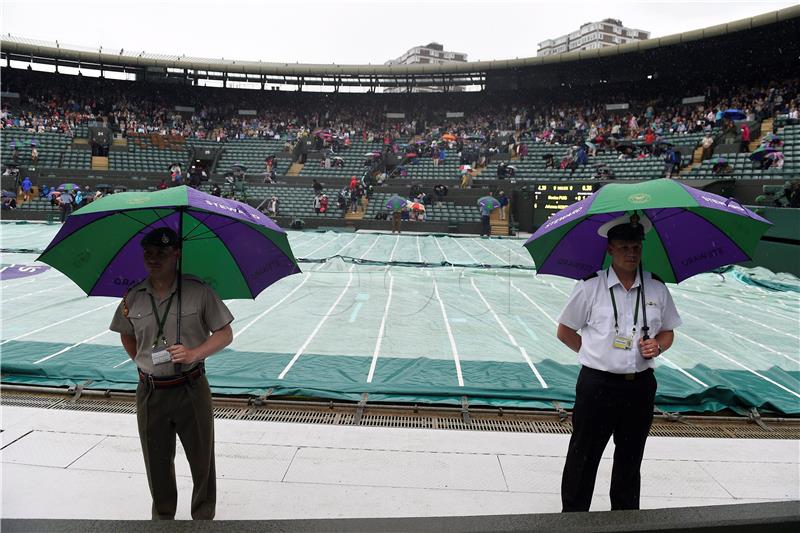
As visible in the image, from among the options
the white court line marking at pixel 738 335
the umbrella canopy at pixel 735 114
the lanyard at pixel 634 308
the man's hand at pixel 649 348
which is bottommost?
the white court line marking at pixel 738 335

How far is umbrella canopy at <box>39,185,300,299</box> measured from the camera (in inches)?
113

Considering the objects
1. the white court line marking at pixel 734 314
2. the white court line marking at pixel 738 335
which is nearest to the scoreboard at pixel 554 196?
the white court line marking at pixel 734 314

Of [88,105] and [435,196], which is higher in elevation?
[88,105]

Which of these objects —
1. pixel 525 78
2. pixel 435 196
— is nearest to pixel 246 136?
pixel 435 196

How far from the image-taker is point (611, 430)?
277cm

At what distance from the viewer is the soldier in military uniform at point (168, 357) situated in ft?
8.59

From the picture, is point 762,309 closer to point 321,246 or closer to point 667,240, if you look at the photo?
point 667,240

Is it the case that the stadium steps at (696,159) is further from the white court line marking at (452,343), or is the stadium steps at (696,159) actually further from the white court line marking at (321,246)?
the white court line marking at (452,343)

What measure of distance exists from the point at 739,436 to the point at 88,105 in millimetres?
45099

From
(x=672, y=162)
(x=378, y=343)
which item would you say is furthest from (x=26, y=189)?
(x=672, y=162)

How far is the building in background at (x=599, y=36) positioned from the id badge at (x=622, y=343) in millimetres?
118850

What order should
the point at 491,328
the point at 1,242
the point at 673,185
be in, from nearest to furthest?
1. the point at 673,185
2. the point at 491,328
3. the point at 1,242

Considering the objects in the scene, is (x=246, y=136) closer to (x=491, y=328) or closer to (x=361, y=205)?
(x=361, y=205)

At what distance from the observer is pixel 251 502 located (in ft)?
10.8
